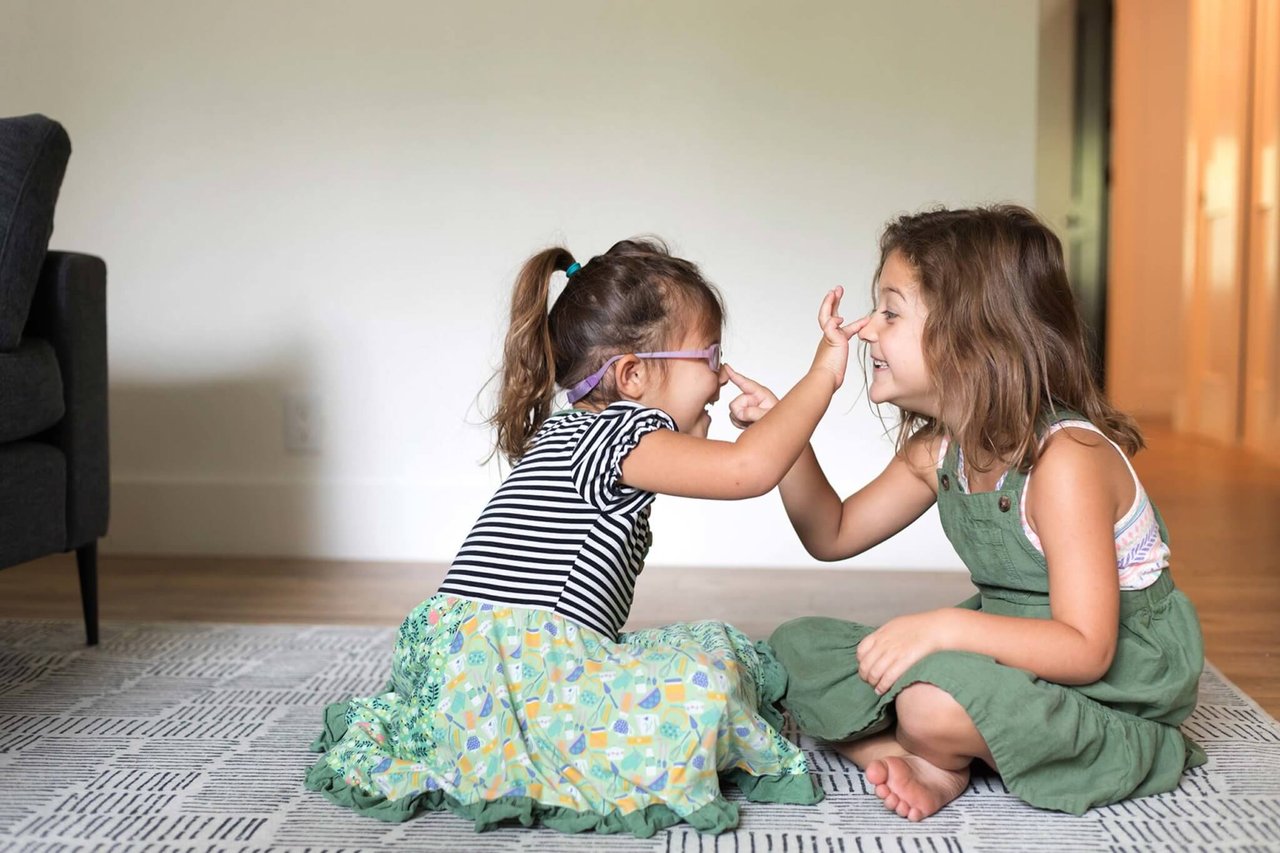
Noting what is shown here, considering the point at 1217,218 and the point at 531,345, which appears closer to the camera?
the point at 531,345

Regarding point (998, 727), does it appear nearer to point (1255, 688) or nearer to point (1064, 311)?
point (1064, 311)

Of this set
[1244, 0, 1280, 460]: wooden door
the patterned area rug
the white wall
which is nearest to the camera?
the patterned area rug

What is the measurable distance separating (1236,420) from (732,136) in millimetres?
3115

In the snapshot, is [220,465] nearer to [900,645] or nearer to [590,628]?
[590,628]

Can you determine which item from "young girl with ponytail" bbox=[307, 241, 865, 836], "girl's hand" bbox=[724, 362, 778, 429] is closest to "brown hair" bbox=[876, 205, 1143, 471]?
"young girl with ponytail" bbox=[307, 241, 865, 836]

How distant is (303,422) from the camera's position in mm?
2742

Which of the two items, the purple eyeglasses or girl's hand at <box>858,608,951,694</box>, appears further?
the purple eyeglasses

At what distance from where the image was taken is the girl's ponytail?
1.40m

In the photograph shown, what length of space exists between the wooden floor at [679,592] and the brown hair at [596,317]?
771mm

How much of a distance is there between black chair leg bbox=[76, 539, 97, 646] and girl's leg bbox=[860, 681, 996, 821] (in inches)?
49.2

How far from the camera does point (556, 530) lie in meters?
1.30

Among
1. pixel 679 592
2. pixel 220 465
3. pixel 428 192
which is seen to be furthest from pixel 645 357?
pixel 220 465

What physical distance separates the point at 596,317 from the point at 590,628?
0.35 m

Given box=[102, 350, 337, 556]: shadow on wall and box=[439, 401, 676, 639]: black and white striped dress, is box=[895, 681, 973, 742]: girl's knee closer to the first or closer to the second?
box=[439, 401, 676, 639]: black and white striped dress
